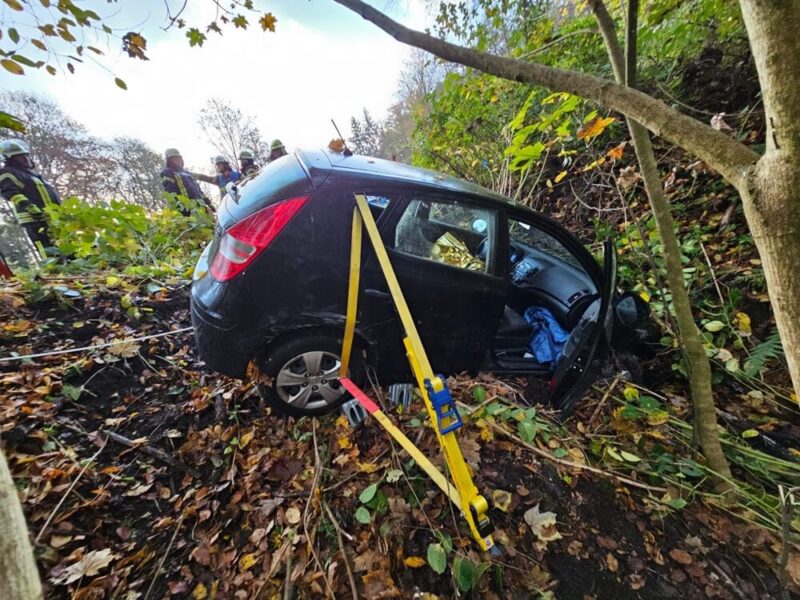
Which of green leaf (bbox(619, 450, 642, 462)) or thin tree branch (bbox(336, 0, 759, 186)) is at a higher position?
thin tree branch (bbox(336, 0, 759, 186))

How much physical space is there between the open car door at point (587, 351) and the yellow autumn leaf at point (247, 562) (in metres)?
1.99

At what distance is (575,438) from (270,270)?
228 cm

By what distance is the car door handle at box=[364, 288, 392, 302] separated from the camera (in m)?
1.97

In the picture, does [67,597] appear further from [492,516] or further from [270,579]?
[492,516]

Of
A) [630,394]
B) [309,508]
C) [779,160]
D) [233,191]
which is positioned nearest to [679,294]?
[630,394]

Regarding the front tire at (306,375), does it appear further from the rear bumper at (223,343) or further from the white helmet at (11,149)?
the white helmet at (11,149)

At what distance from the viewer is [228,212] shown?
1.98 m

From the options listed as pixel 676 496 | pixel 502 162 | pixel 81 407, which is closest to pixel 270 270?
pixel 81 407

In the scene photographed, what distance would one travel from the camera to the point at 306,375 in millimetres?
2041

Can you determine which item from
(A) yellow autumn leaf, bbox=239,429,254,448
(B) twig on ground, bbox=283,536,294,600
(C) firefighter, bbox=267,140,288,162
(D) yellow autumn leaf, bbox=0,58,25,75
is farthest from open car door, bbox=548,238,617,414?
(C) firefighter, bbox=267,140,288,162

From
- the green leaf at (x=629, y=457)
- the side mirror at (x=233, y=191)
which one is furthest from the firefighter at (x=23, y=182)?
the green leaf at (x=629, y=457)

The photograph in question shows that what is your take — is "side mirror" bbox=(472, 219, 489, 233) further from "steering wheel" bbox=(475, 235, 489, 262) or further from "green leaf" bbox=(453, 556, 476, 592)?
"green leaf" bbox=(453, 556, 476, 592)

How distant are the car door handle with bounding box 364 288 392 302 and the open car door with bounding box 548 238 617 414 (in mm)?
Answer: 1296

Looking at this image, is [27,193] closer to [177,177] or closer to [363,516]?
[177,177]
